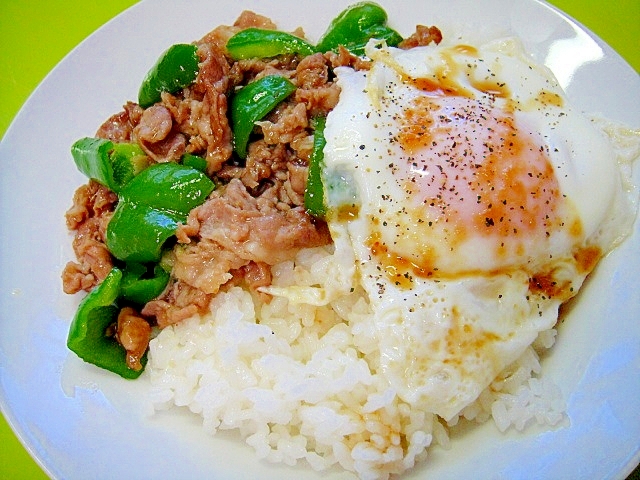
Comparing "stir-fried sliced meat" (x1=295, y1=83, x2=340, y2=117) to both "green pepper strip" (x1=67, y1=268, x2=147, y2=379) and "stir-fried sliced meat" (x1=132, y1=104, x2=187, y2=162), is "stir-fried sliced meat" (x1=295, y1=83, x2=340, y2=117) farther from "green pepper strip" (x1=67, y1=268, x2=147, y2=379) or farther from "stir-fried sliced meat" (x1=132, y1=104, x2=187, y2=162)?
"green pepper strip" (x1=67, y1=268, x2=147, y2=379)

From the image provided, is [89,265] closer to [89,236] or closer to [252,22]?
[89,236]

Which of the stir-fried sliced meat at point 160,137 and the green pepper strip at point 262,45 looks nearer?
the stir-fried sliced meat at point 160,137

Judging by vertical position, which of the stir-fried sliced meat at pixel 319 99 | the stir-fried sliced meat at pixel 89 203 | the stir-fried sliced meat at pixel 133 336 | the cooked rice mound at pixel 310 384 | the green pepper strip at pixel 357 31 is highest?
the green pepper strip at pixel 357 31

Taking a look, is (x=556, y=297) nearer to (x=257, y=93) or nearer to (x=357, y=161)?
(x=357, y=161)

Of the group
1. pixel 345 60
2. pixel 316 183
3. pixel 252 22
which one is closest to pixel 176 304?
pixel 316 183

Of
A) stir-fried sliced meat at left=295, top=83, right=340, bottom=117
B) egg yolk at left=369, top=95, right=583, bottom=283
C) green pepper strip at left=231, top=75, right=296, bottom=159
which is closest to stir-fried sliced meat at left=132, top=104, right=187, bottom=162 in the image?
green pepper strip at left=231, top=75, right=296, bottom=159

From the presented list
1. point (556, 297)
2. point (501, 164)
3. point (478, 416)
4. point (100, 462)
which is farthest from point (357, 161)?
point (100, 462)

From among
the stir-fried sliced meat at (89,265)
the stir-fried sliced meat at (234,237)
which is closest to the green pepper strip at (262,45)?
the stir-fried sliced meat at (234,237)

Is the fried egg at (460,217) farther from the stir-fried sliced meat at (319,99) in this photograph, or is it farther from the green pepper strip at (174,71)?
the green pepper strip at (174,71)

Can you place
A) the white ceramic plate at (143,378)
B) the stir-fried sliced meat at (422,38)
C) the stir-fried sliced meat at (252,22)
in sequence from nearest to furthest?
the white ceramic plate at (143,378) < the stir-fried sliced meat at (422,38) < the stir-fried sliced meat at (252,22)
